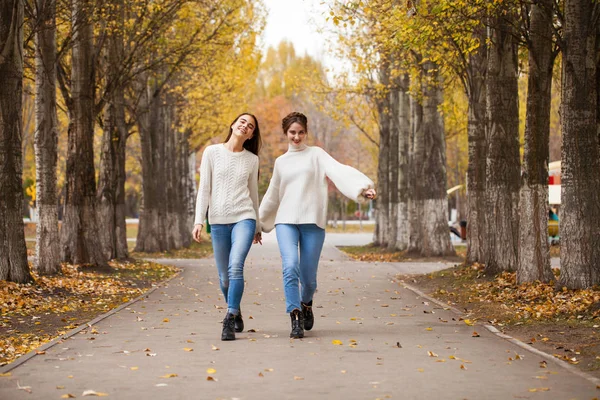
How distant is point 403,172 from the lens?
3209 cm

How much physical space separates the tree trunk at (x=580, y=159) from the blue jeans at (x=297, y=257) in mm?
4914

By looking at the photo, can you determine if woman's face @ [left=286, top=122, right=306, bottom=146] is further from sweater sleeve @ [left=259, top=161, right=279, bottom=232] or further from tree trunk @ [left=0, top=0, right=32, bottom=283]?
tree trunk @ [left=0, top=0, right=32, bottom=283]

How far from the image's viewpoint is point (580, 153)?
13.7 m

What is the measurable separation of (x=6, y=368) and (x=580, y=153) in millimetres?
8405

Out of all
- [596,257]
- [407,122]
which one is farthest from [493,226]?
[407,122]

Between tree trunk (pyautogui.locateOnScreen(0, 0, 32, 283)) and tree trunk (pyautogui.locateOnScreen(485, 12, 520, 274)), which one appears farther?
tree trunk (pyautogui.locateOnScreen(485, 12, 520, 274))

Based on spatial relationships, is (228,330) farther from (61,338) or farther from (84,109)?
(84,109)

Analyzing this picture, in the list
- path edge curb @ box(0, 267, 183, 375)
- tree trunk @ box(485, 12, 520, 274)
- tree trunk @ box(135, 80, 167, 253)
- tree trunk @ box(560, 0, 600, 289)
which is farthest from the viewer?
tree trunk @ box(135, 80, 167, 253)

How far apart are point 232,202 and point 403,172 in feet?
73.6

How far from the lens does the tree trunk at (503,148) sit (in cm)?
1769

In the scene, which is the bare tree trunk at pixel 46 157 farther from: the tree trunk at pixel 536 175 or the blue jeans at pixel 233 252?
Result: the blue jeans at pixel 233 252

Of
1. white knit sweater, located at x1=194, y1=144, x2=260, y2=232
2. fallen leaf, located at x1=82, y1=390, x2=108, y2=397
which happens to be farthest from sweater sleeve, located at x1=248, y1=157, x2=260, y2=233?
fallen leaf, located at x1=82, y1=390, x2=108, y2=397

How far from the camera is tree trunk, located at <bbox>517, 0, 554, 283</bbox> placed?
1552 cm

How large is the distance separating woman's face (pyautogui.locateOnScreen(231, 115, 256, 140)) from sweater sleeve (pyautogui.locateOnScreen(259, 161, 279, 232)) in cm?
42
